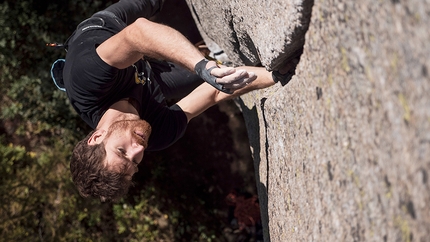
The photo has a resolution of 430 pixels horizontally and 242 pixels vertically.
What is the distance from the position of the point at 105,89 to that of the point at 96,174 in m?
0.52

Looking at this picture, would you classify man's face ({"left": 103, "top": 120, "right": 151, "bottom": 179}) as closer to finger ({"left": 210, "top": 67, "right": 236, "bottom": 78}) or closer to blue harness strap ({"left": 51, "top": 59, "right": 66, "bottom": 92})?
blue harness strap ({"left": 51, "top": 59, "right": 66, "bottom": 92})

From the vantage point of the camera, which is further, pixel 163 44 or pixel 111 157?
pixel 111 157

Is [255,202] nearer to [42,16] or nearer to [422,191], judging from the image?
[42,16]

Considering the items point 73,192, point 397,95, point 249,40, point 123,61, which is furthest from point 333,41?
point 73,192

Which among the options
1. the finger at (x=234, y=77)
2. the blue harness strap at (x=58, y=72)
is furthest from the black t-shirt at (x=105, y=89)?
the finger at (x=234, y=77)

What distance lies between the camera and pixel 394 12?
1.24 metres

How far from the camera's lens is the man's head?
258cm

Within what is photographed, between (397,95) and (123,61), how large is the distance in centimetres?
154

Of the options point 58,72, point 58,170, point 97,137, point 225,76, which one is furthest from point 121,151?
point 58,170

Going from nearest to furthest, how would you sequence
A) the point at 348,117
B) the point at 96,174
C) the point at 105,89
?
the point at 348,117 < the point at 105,89 < the point at 96,174

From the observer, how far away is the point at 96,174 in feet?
8.80

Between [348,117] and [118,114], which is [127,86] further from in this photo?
[348,117]

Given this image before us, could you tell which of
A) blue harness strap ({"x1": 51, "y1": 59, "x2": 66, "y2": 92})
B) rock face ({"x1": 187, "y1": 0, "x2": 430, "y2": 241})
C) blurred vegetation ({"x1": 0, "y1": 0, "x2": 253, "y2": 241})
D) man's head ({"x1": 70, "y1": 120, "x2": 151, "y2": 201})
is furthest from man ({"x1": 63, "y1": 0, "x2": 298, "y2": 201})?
blurred vegetation ({"x1": 0, "y1": 0, "x2": 253, "y2": 241})

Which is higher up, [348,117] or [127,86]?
[348,117]
